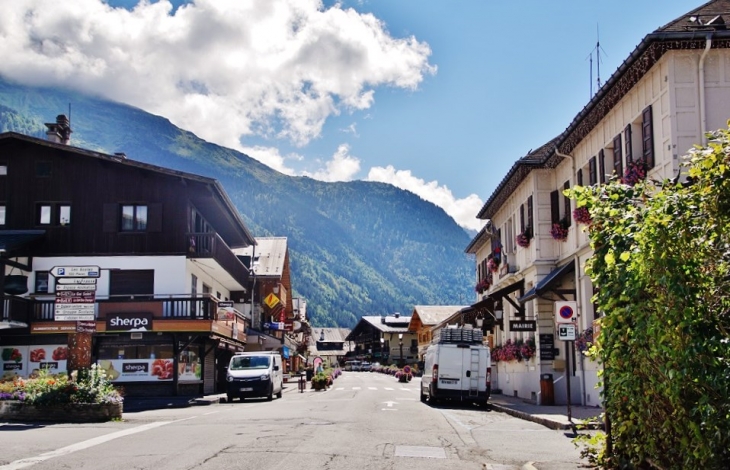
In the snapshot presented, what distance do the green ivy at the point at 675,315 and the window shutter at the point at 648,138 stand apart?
11.0 meters

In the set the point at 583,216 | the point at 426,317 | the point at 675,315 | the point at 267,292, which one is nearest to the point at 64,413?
the point at 583,216

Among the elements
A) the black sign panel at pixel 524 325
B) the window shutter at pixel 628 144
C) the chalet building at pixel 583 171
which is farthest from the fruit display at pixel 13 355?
the window shutter at pixel 628 144

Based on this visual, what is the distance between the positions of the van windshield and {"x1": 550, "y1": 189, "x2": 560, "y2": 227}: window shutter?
13104mm

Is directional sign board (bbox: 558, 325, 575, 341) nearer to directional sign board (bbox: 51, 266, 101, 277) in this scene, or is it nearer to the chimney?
directional sign board (bbox: 51, 266, 101, 277)

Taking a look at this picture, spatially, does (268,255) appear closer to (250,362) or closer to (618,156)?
(250,362)

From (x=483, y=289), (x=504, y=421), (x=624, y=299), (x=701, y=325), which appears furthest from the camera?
(x=483, y=289)

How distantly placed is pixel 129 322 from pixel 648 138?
21.9 meters

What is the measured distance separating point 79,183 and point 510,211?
63.7 feet

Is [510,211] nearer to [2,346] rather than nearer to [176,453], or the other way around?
[2,346]

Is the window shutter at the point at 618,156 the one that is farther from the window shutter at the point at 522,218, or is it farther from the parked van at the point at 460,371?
the window shutter at the point at 522,218

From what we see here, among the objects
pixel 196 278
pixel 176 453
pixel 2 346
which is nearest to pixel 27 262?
pixel 2 346

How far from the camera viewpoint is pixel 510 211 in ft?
120

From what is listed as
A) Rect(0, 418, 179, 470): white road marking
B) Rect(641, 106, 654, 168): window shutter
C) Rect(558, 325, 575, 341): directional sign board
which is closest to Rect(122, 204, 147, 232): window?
Rect(0, 418, 179, 470): white road marking

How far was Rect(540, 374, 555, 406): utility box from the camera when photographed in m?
27.3
